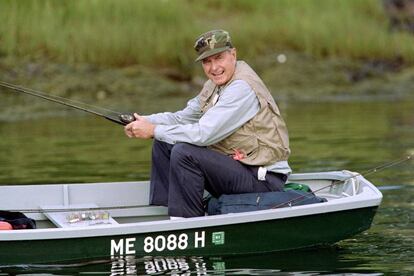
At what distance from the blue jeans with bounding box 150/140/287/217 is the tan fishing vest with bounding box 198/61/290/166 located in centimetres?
8

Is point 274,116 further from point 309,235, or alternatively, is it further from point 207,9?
point 207,9

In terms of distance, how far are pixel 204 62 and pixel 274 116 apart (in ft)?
1.79

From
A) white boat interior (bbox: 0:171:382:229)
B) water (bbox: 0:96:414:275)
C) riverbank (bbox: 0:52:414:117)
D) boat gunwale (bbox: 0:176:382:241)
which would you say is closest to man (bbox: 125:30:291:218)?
boat gunwale (bbox: 0:176:382:241)

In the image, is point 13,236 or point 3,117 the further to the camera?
point 3,117

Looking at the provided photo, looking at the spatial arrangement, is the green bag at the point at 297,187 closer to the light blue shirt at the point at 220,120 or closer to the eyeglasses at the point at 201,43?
the light blue shirt at the point at 220,120

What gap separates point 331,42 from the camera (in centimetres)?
2139

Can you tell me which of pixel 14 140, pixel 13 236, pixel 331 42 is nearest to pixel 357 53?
pixel 331 42

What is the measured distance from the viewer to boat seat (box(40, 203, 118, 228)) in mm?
8086

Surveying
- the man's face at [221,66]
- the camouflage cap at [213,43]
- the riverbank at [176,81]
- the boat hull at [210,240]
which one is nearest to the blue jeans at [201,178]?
the boat hull at [210,240]

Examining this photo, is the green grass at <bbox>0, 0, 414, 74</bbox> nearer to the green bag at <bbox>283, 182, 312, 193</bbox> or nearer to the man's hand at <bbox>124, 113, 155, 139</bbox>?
the green bag at <bbox>283, 182, 312, 193</bbox>

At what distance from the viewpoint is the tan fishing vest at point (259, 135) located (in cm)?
777

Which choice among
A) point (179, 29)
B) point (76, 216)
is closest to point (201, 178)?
point (76, 216)

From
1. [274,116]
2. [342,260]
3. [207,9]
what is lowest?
[342,260]

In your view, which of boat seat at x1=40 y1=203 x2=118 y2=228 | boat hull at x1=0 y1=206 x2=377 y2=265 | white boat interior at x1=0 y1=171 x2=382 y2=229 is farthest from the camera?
white boat interior at x1=0 y1=171 x2=382 y2=229
